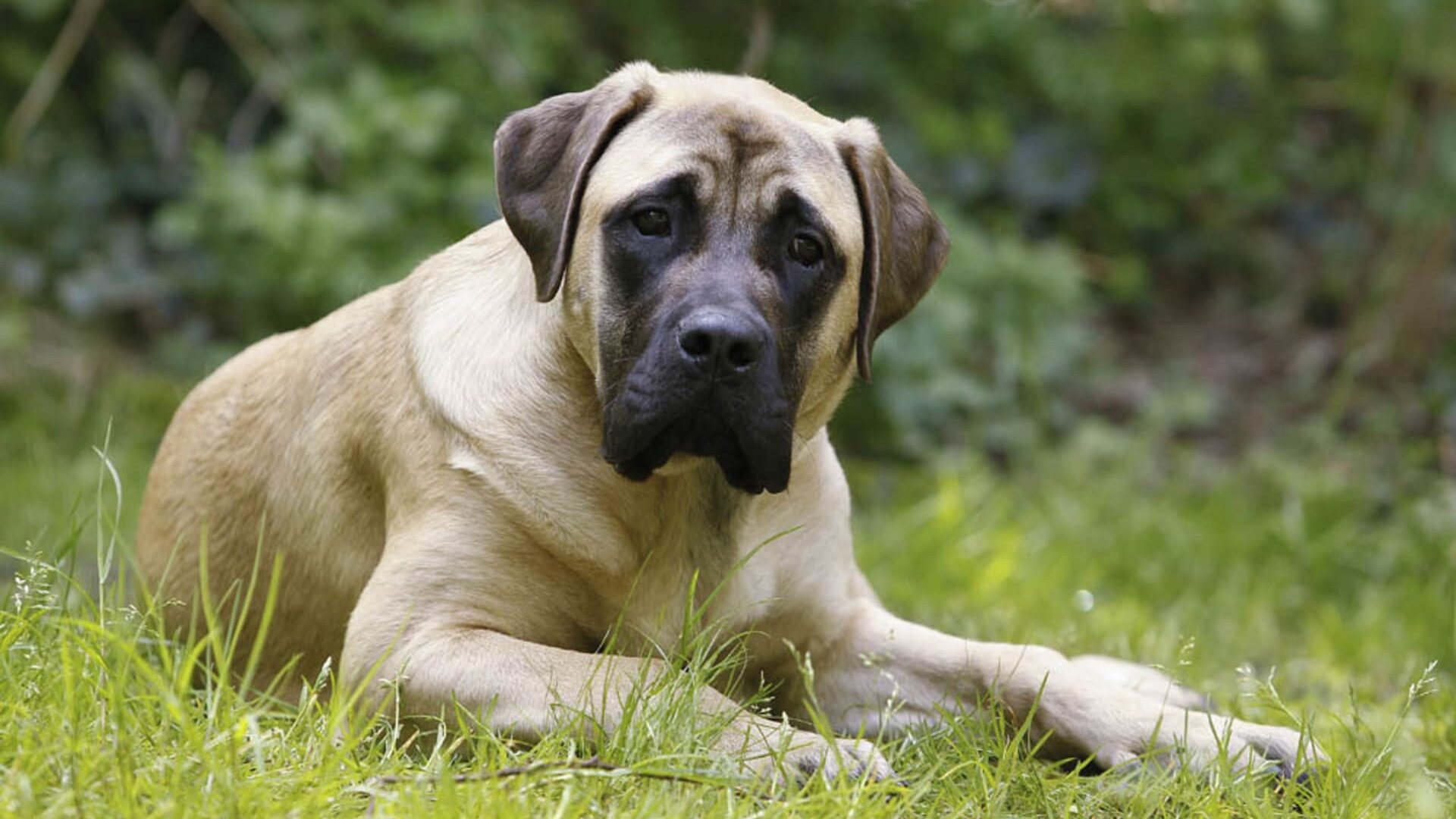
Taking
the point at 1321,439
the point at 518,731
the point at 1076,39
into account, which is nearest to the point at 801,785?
the point at 518,731

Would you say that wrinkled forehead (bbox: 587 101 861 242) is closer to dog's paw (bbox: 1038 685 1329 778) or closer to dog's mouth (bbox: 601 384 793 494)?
dog's mouth (bbox: 601 384 793 494)

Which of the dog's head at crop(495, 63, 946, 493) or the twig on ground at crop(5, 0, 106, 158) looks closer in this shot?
the dog's head at crop(495, 63, 946, 493)

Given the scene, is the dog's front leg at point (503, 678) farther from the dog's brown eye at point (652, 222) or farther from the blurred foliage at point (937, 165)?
the blurred foliage at point (937, 165)

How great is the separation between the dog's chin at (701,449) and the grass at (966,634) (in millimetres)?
377

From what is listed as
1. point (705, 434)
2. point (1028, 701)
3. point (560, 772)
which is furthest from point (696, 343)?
point (1028, 701)

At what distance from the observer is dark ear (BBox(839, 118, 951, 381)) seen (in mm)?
3607

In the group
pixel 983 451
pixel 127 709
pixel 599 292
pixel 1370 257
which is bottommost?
pixel 983 451

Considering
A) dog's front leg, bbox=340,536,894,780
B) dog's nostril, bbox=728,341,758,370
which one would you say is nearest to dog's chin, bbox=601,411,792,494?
dog's nostril, bbox=728,341,758,370

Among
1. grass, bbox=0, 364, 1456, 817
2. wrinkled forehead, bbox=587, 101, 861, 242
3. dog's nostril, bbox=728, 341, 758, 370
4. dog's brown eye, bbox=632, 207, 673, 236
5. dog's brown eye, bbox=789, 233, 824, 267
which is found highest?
wrinkled forehead, bbox=587, 101, 861, 242

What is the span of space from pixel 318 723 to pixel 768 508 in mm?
1169

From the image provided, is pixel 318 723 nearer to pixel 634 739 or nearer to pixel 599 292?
pixel 634 739

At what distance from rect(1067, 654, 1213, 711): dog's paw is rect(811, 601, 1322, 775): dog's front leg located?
27 mm

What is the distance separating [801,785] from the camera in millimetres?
2859

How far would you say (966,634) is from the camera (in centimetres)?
Answer: 449
